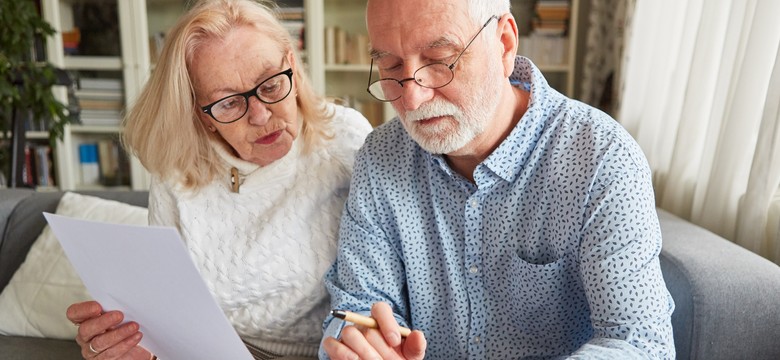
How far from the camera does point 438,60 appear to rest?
972 millimetres

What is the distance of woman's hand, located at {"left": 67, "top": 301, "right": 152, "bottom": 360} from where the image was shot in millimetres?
1099

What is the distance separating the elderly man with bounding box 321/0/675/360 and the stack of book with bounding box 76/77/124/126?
278 cm

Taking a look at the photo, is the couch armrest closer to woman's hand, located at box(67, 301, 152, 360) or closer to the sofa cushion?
woman's hand, located at box(67, 301, 152, 360)

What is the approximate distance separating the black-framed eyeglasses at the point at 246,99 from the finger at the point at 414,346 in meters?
0.56

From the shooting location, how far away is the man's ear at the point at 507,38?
1.02m

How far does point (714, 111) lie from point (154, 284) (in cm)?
142

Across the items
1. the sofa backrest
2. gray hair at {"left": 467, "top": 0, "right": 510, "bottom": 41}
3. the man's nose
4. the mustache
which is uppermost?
gray hair at {"left": 467, "top": 0, "right": 510, "bottom": 41}

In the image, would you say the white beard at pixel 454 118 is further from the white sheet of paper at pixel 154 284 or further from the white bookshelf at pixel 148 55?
the white bookshelf at pixel 148 55

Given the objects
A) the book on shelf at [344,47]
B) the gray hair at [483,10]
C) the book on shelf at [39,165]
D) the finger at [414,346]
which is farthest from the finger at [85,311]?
the book on shelf at [39,165]

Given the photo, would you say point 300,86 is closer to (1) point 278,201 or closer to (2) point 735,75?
(1) point 278,201

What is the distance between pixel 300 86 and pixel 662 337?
2.68 ft

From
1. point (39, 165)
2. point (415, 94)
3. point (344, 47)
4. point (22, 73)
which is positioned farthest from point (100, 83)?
point (415, 94)

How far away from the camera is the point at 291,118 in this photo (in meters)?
1.29

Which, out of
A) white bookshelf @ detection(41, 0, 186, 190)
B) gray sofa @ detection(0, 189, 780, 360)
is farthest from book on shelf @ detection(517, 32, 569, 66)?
gray sofa @ detection(0, 189, 780, 360)
